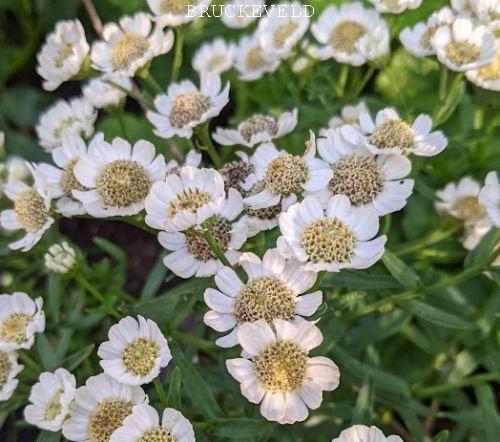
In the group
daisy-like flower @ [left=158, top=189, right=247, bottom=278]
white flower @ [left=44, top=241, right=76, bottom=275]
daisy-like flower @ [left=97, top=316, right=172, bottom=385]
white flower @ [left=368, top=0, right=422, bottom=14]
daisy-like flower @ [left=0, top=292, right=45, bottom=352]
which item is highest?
white flower @ [left=368, top=0, right=422, bottom=14]

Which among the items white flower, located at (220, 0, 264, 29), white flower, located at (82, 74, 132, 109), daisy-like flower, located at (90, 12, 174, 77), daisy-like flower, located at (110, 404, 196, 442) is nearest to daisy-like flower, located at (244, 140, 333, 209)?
daisy-like flower, located at (110, 404, 196, 442)

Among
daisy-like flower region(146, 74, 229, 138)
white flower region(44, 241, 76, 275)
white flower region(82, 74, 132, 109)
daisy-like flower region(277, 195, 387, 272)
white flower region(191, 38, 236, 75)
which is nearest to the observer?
daisy-like flower region(277, 195, 387, 272)

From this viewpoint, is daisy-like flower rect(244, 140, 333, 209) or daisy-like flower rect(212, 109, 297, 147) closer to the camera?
daisy-like flower rect(244, 140, 333, 209)

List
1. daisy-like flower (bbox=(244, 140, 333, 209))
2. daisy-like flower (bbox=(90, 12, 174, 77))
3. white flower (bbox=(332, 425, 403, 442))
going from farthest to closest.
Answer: daisy-like flower (bbox=(90, 12, 174, 77))
daisy-like flower (bbox=(244, 140, 333, 209))
white flower (bbox=(332, 425, 403, 442))

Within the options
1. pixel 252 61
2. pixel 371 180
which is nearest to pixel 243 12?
pixel 252 61

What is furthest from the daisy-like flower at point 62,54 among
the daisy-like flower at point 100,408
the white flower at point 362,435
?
the white flower at point 362,435

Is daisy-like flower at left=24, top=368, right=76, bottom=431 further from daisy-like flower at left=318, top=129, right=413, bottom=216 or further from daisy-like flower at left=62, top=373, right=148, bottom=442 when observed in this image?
daisy-like flower at left=318, top=129, right=413, bottom=216

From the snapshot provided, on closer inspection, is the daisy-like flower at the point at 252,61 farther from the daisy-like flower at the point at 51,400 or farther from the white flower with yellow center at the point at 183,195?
the daisy-like flower at the point at 51,400

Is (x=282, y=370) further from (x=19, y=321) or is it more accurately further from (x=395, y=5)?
(x=395, y=5)
